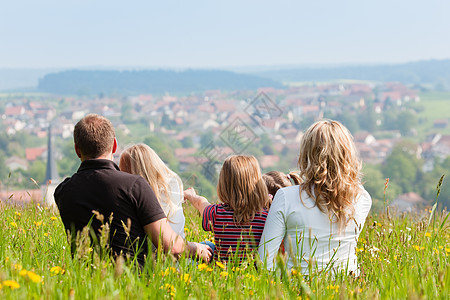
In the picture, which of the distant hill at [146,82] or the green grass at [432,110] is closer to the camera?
the green grass at [432,110]

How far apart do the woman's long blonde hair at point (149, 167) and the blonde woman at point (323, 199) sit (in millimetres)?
816

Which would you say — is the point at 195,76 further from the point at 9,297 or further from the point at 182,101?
the point at 9,297

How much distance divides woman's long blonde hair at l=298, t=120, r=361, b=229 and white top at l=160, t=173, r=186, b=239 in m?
0.93

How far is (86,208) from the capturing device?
7.50 feet

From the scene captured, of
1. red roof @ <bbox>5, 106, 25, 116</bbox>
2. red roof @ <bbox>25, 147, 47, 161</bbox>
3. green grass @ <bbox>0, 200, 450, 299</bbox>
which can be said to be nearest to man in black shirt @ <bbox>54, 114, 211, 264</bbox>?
green grass @ <bbox>0, 200, 450, 299</bbox>

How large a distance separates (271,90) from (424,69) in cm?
6744

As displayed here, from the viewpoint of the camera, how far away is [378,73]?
622 feet

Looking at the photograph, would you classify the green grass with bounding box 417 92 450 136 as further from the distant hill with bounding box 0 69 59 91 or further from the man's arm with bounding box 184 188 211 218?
the distant hill with bounding box 0 69 59 91

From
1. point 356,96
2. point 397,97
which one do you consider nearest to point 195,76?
point 356,96

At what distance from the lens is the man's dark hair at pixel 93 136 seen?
236cm

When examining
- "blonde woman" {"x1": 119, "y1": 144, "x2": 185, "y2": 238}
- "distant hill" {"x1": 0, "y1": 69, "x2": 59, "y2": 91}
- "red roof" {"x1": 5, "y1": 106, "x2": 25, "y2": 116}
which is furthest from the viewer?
"distant hill" {"x1": 0, "y1": 69, "x2": 59, "y2": 91}

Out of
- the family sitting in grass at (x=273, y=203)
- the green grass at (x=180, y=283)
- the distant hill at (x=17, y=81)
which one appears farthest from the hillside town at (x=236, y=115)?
the green grass at (x=180, y=283)

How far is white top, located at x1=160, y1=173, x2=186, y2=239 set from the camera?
10.0 feet

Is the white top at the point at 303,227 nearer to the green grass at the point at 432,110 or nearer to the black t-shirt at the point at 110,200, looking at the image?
the black t-shirt at the point at 110,200
